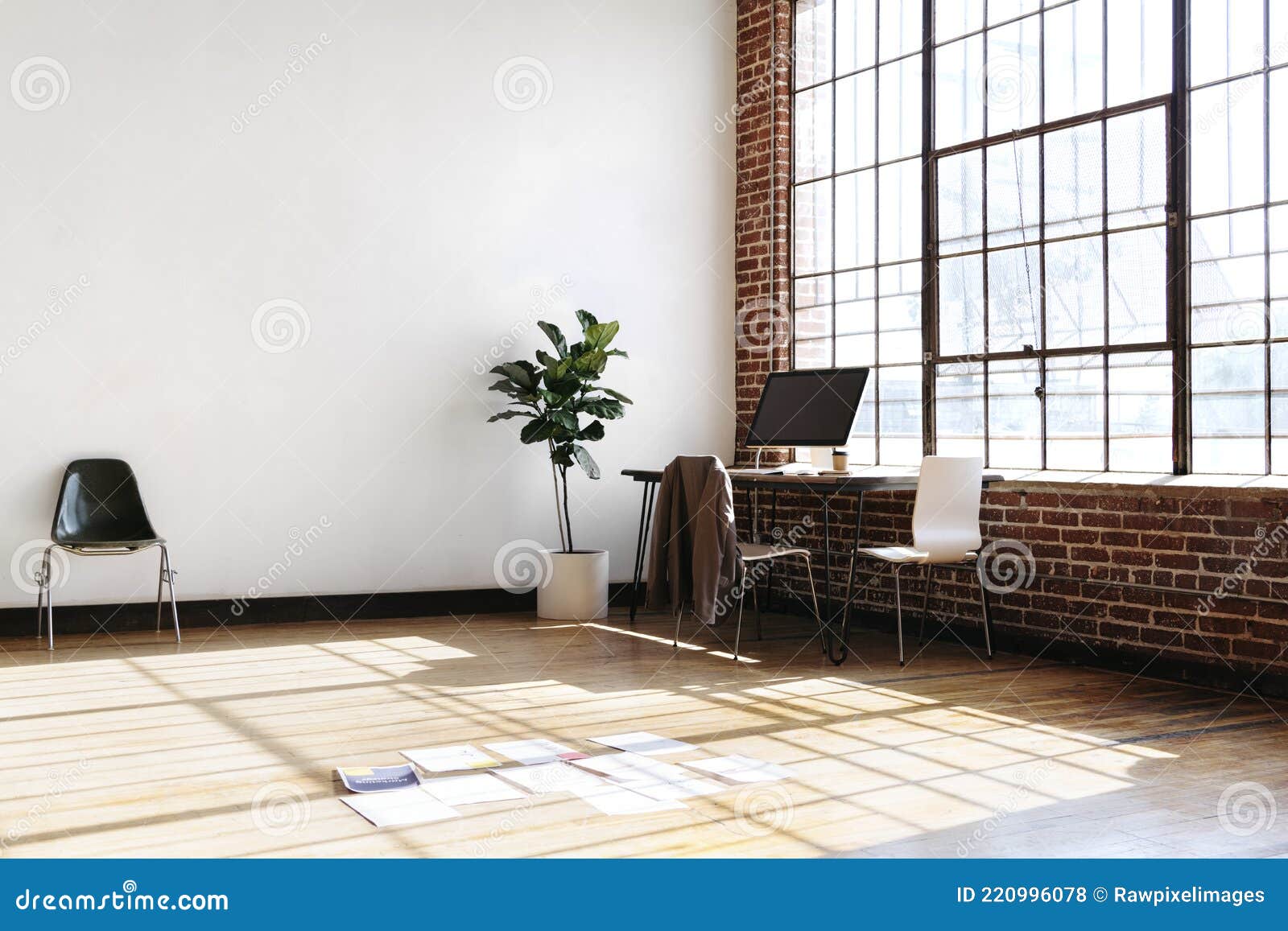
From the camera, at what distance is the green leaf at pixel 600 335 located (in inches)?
255

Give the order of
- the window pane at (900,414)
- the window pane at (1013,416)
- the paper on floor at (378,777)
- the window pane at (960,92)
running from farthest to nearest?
1. the window pane at (900,414)
2. the window pane at (960,92)
3. the window pane at (1013,416)
4. the paper on floor at (378,777)

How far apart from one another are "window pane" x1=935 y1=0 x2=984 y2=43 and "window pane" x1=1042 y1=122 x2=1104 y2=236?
31.4 inches

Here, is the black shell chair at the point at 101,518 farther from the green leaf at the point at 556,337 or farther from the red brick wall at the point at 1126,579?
the red brick wall at the point at 1126,579

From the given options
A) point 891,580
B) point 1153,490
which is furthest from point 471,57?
point 1153,490

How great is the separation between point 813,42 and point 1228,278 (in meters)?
3.11

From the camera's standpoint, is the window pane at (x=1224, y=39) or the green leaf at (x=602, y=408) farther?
the green leaf at (x=602, y=408)

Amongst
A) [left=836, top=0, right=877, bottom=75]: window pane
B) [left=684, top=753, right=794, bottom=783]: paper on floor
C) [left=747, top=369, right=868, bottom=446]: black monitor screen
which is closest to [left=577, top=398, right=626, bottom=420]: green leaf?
[left=747, top=369, right=868, bottom=446]: black monitor screen

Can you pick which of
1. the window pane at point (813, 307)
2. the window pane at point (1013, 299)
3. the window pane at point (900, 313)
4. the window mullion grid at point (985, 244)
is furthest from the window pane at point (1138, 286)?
the window pane at point (813, 307)

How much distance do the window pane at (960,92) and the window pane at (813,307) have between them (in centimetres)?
114

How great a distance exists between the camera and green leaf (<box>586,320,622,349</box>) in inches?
255

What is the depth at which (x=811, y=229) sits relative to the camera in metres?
7.14

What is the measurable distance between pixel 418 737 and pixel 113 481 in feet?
9.18

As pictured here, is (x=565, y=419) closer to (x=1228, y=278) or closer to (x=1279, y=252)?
(x=1228, y=278)
